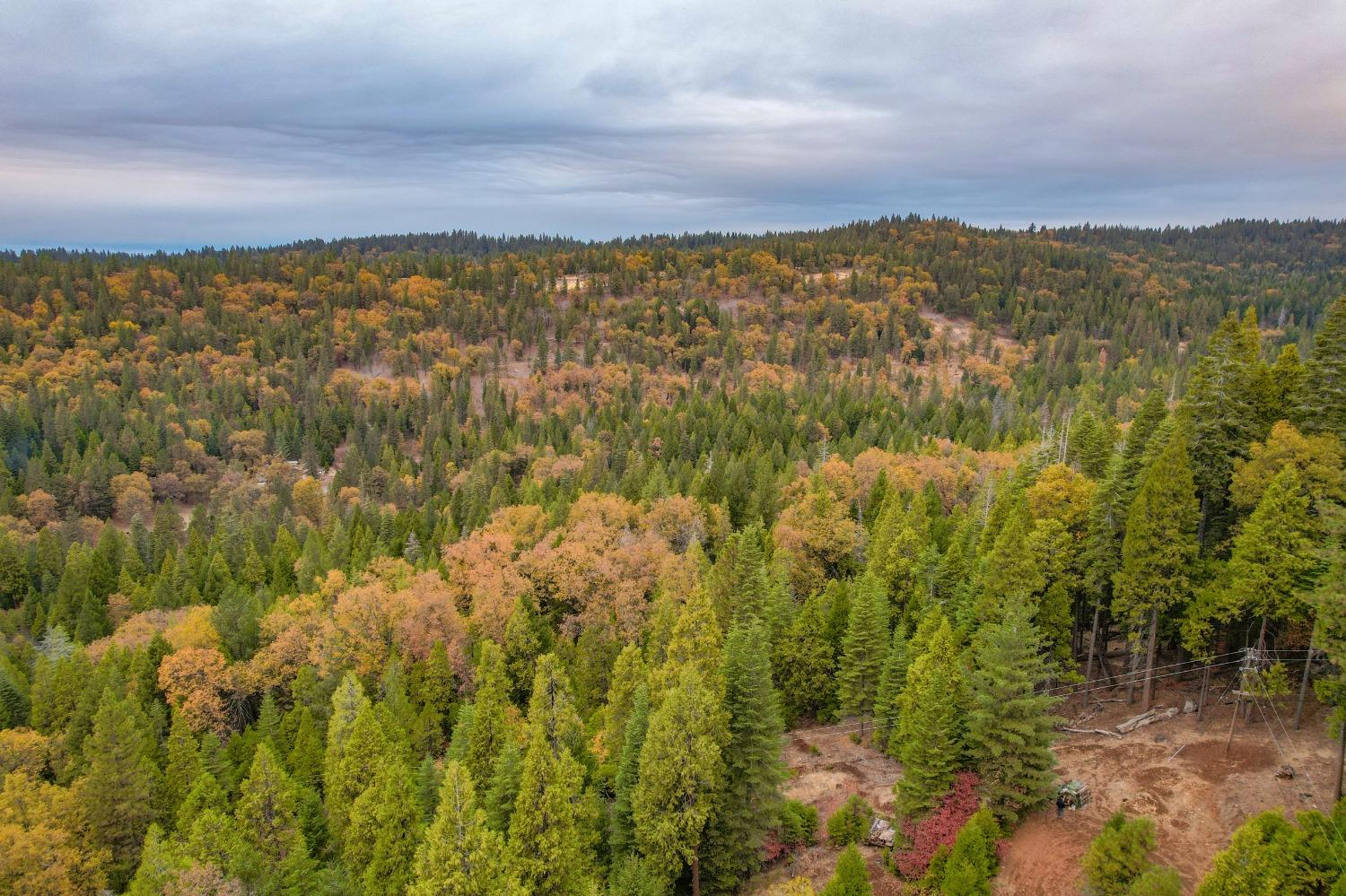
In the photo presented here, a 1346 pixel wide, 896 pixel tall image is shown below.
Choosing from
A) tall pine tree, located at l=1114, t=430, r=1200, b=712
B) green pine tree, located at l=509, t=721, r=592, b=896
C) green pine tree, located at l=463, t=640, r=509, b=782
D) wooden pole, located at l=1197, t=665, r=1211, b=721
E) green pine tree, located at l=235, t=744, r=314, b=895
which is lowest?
green pine tree, located at l=235, t=744, r=314, b=895

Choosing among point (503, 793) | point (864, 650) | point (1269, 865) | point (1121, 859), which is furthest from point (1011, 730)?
point (503, 793)

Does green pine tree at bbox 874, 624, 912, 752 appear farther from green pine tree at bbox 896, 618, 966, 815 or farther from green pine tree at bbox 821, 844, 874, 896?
green pine tree at bbox 821, 844, 874, 896

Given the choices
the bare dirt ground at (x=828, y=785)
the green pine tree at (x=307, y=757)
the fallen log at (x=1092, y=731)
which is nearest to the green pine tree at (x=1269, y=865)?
the bare dirt ground at (x=828, y=785)

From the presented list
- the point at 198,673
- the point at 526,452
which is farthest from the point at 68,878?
the point at 526,452

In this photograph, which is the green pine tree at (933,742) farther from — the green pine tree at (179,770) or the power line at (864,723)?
the green pine tree at (179,770)

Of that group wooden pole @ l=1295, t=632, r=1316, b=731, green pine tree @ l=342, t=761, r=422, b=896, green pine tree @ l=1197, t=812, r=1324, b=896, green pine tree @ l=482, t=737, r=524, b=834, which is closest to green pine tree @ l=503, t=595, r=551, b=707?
green pine tree @ l=342, t=761, r=422, b=896
